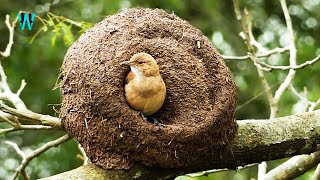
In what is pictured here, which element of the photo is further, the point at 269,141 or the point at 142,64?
the point at 269,141

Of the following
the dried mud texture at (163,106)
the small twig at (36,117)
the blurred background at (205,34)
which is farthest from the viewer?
the blurred background at (205,34)

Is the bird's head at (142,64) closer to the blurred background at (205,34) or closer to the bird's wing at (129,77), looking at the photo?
the bird's wing at (129,77)

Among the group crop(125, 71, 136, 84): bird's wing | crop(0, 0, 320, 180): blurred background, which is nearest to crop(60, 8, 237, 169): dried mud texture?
crop(125, 71, 136, 84): bird's wing

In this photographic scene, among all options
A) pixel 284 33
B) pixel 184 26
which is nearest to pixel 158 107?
pixel 184 26

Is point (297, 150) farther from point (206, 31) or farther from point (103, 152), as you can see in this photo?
point (206, 31)

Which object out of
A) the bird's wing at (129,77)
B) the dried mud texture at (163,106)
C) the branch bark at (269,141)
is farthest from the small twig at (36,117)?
the branch bark at (269,141)

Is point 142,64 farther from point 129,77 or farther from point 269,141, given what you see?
point 269,141

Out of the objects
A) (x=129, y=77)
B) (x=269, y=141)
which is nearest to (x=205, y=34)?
(x=269, y=141)

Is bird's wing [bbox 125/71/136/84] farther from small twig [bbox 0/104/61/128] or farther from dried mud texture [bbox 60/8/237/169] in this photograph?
small twig [bbox 0/104/61/128]
